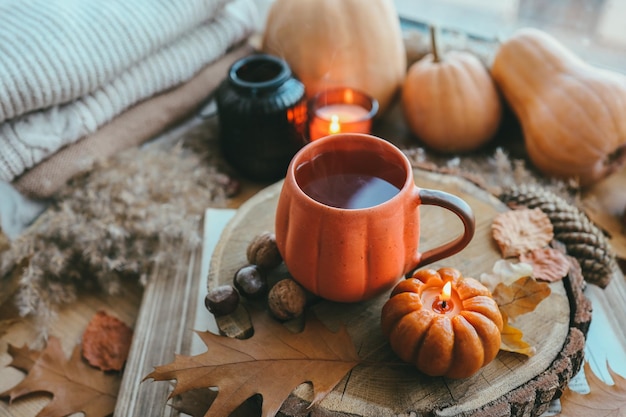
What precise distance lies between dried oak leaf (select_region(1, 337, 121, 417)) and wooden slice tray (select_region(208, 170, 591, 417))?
0.88ft

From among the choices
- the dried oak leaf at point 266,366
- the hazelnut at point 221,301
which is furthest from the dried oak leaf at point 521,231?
the hazelnut at point 221,301

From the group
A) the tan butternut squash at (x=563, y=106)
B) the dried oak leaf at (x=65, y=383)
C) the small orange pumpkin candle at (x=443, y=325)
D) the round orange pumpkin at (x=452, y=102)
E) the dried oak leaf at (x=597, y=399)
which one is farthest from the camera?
the round orange pumpkin at (x=452, y=102)

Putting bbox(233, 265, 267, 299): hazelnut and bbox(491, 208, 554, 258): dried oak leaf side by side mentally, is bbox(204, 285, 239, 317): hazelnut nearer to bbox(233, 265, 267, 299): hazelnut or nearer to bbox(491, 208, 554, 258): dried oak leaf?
bbox(233, 265, 267, 299): hazelnut

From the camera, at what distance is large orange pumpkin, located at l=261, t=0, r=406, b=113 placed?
4.03ft

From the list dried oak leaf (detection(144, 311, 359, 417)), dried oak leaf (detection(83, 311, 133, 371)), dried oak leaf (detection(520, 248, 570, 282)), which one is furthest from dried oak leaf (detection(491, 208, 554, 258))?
dried oak leaf (detection(83, 311, 133, 371))

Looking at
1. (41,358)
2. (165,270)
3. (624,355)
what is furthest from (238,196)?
(624,355)

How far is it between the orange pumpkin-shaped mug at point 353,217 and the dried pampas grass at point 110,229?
38 centimetres

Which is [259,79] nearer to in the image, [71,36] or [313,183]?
[71,36]

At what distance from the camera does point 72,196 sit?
3.61ft

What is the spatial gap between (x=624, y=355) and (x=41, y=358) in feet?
3.00

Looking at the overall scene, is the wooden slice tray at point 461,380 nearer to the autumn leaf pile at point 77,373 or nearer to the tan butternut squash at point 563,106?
the autumn leaf pile at point 77,373

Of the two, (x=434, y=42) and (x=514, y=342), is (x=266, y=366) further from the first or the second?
(x=434, y=42)

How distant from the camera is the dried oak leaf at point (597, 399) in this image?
2.53 feet

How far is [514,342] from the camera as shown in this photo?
725mm
